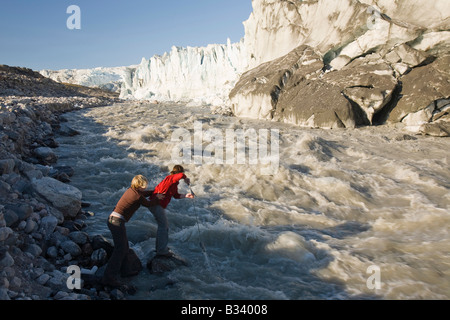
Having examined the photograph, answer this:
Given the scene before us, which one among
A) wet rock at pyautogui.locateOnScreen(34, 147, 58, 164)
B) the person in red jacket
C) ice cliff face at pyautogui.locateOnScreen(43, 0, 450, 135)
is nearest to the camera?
the person in red jacket

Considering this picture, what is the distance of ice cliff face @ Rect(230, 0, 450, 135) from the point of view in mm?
14273

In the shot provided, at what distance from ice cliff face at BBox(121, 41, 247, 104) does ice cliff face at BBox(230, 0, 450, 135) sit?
18207 mm

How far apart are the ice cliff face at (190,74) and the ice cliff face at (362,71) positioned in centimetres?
1821

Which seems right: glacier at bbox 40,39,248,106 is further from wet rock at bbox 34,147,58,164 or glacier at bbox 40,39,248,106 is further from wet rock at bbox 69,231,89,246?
wet rock at bbox 69,231,89,246

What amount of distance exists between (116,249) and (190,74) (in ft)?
171

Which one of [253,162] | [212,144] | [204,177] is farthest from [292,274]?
[212,144]

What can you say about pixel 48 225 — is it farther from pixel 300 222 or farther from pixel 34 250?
pixel 300 222

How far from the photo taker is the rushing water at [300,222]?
3824mm

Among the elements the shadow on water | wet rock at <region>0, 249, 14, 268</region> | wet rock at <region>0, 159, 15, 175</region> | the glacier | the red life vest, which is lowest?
the shadow on water

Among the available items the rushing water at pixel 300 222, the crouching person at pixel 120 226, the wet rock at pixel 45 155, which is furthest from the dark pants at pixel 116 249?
the wet rock at pixel 45 155

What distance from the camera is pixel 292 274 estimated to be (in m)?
4.07

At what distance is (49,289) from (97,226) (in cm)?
198

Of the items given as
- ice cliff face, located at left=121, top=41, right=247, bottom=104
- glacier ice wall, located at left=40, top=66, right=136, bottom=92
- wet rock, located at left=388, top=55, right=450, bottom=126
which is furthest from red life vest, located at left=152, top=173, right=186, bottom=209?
glacier ice wall, located at left=40, top=66, right=136, bottom=92

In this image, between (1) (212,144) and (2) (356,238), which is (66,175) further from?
(2) (356,238)
